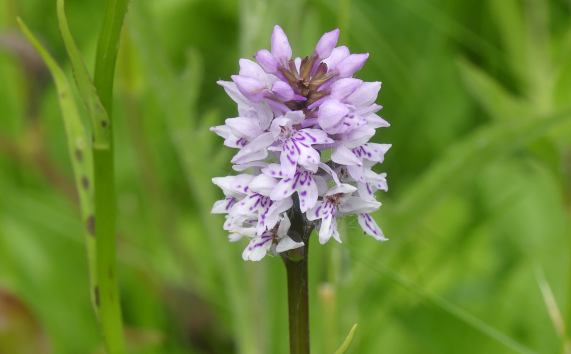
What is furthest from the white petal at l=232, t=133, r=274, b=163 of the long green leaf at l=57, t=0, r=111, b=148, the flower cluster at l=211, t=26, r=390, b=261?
the long green leaf at l=57, t=0, r=111, b=148

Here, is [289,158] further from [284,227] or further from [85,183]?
[85,183]

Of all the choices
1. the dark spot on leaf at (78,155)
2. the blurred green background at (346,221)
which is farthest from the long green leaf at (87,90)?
the blurred green background at (346,221)

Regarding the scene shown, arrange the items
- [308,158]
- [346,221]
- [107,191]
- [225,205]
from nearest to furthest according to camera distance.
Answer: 1. [308,158]
2. [225,205]
3. [107,191]
4. [346,221]

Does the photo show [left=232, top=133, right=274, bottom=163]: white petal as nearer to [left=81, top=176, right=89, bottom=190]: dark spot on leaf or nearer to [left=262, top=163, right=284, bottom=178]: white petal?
[left=262, top=163, right=284, bottom=178]: white petal

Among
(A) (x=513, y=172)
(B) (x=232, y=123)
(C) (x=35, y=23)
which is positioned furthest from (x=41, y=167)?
(B) (x=232, y=123)

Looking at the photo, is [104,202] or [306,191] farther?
[104,202]

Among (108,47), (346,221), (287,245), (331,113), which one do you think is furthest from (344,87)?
(346,221)

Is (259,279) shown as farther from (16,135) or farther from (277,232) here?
(16,135)

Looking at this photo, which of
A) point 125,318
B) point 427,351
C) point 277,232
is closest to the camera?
point 277,232
